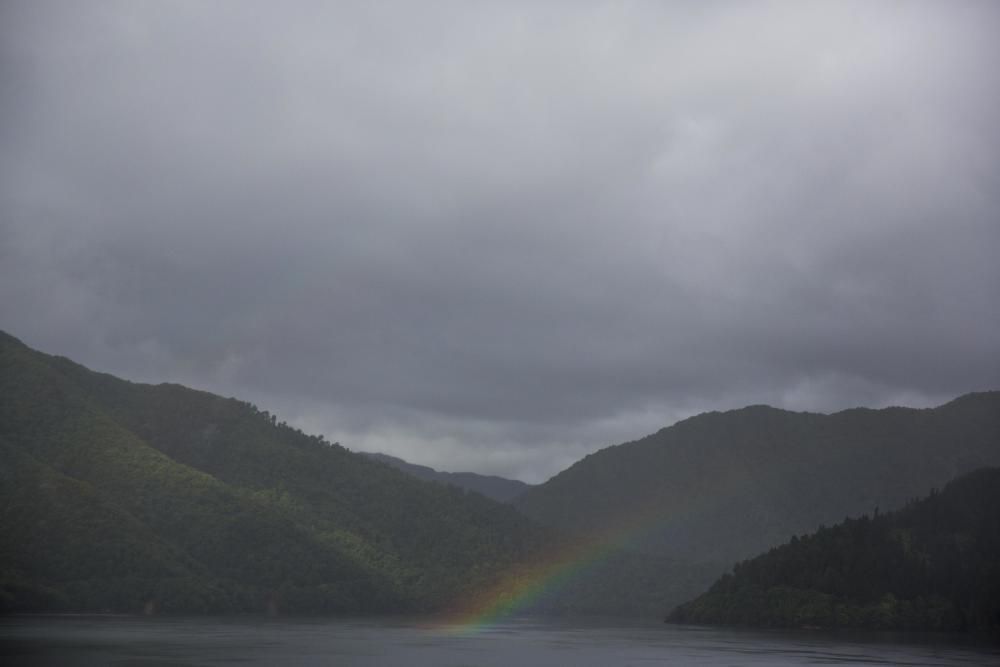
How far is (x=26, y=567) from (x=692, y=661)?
480 feet

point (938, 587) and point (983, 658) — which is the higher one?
point (938, 587)

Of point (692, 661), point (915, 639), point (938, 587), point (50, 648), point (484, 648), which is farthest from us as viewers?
point (938, 587)

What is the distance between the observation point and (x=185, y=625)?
6481 inches

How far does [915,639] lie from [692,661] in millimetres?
68559

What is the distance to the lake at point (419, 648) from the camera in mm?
94938

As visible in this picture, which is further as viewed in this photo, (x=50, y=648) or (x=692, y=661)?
(x=692, y=661)

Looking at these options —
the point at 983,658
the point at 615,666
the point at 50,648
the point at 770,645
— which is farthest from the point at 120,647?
the point at 983,658

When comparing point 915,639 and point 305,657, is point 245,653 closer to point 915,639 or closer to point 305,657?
point 305,657

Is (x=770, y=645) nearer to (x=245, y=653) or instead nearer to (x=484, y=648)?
(x=484, y=648)

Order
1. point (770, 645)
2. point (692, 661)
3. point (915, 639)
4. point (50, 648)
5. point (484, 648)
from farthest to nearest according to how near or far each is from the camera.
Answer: point (915, 639) → point (770, 645) → point (484, 648) → point (692, 661) → point (50, 648)

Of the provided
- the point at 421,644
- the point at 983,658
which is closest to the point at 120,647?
the point at 421,644

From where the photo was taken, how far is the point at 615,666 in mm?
97688

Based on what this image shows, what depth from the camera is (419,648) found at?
397ft

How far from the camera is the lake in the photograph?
A: 94.9 metres
